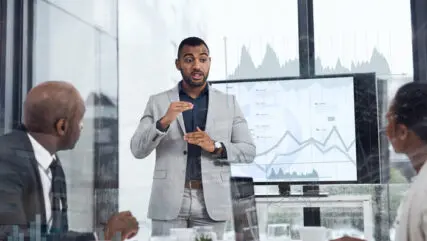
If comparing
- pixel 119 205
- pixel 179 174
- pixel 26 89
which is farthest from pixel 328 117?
pixel 26 89

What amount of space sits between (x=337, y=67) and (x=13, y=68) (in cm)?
120

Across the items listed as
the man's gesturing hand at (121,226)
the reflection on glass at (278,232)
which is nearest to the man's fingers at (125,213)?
the man's gesturing hand at (121,226)

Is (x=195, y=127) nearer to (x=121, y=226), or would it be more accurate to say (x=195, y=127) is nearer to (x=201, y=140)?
(x=201, y=140)

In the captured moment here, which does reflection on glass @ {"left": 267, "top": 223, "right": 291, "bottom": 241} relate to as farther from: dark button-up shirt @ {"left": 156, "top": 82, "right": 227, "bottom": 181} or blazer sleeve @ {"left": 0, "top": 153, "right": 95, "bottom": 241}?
blazer sleeve @ {"left": 0, "top": 153, "right": 95, "bottom": 241}

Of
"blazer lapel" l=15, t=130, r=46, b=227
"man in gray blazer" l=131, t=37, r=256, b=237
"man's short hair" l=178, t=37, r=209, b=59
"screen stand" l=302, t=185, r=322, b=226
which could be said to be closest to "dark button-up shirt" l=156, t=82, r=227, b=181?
"man in gray blazer" l=131, t=37, r=256, b=237

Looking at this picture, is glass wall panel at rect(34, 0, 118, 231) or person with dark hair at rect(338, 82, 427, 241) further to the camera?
glass wall panel at rect(34, 0, 118, 231)

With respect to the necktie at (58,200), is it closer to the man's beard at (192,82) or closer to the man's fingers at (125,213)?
the man's fingers at (125,213)

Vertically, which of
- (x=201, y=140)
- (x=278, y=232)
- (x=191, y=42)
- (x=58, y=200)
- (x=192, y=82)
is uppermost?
(x=191, y=42)

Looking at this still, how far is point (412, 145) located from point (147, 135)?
Result: 903 millimetres

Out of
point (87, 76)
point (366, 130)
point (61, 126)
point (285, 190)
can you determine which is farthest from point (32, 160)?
point (366, 130)

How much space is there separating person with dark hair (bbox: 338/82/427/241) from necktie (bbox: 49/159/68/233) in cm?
99

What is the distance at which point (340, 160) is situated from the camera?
193 centimetres

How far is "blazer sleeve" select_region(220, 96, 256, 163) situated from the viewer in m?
2.00

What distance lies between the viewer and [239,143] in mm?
2008
